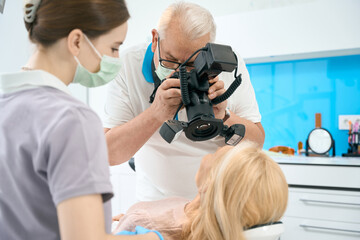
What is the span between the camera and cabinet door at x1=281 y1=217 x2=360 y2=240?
2340 mm

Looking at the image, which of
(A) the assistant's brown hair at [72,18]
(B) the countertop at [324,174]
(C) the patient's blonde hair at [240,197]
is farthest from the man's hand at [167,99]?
(B) the countertop at [324,174]

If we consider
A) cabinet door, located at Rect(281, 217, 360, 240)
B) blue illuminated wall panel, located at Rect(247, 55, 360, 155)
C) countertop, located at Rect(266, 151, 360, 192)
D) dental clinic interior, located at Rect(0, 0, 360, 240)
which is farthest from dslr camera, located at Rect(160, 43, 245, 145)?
blue illuminated wall panel, located at Rect(247, 55, 360, 155)

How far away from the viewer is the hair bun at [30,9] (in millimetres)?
715

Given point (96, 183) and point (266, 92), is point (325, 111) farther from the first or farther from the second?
point (96, 183)

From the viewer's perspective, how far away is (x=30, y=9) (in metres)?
0.72

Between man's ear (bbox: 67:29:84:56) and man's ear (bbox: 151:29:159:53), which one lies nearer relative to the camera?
man's ear (bbox: 67:29:84:56)

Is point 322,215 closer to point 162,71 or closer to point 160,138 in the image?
point 160,138

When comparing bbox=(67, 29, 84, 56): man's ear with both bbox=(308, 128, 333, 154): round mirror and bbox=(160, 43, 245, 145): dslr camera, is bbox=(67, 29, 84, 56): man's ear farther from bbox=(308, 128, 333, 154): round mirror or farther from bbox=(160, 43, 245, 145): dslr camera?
bbox=(308, 128, 333, 154): round mirror

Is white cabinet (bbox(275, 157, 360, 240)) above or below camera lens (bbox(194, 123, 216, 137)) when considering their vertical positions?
below

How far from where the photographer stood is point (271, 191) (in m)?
0.94

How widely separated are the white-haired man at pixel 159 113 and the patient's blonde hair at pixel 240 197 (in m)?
0.26

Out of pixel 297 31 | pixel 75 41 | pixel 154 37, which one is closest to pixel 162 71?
pixel 154 37

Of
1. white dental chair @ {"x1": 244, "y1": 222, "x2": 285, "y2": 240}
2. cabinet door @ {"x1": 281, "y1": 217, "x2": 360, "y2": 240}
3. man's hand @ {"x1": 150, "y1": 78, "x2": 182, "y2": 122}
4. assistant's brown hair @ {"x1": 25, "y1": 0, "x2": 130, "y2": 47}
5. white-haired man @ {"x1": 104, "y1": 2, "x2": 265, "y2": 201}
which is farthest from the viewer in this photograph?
cabinet door @ {"x1": 281, "y1": 217, "x2": 360, "y2": 240}

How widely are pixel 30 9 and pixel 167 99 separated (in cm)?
51
